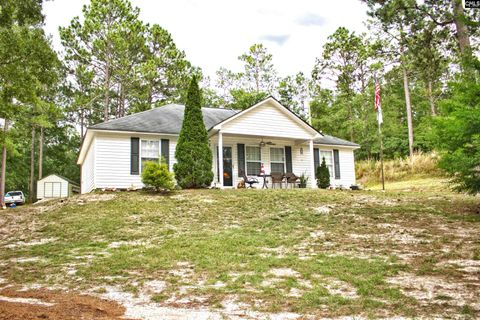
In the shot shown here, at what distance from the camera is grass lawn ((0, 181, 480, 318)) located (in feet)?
13.6

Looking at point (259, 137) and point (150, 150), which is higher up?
point (259, 137)

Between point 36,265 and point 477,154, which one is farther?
point 477,154

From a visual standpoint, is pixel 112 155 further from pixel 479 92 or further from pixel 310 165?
pixel 479 92

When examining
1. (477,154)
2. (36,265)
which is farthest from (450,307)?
(36,265)

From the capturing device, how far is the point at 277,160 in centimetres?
1841

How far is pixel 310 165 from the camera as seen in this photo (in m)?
18.0

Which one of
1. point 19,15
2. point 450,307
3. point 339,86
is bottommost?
point 450,307

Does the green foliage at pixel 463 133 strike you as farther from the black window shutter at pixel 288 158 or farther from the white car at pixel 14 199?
the white car at pixel 14 199

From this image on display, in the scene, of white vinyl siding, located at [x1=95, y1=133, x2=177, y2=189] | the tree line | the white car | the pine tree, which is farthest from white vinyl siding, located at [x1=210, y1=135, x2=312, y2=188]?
the white car

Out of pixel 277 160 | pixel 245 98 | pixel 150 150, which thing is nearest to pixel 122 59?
Answer: pixel 245 98

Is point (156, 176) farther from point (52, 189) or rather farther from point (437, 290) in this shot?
point (52, 189)

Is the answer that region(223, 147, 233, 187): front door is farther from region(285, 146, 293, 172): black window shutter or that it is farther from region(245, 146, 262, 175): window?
Result: region(285, 146, 293, 172): black window shutter

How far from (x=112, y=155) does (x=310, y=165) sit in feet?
28.2

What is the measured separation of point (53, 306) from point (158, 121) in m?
13.9
